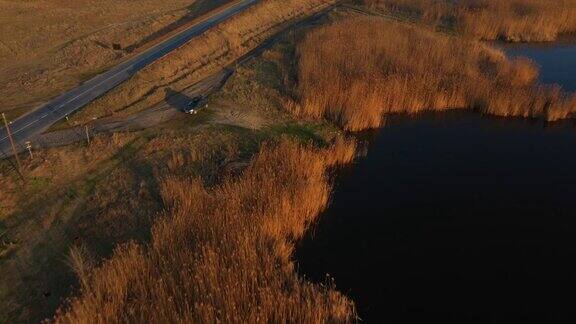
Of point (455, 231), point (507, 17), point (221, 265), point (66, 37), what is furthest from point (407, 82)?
point (66, 37)

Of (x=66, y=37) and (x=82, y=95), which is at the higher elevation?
(x=82, y=95)

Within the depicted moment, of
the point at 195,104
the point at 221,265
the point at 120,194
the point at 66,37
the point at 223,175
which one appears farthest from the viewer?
the point at 66,37

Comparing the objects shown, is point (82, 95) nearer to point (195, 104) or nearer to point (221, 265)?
point (195, 104)

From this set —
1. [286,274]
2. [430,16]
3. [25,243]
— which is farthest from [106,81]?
[430,16]

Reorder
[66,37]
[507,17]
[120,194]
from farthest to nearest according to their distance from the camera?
[507,17] < [66,37] < [120,194]

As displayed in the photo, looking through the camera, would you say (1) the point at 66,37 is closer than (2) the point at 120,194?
No

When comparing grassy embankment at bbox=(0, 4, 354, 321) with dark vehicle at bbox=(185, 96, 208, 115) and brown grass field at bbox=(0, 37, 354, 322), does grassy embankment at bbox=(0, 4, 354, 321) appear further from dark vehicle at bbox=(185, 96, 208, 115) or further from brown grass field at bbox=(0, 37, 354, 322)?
dark vehicle at bbox=(185, 96, 208, 115)

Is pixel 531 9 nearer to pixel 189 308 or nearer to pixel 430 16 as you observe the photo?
pixel 430 16
